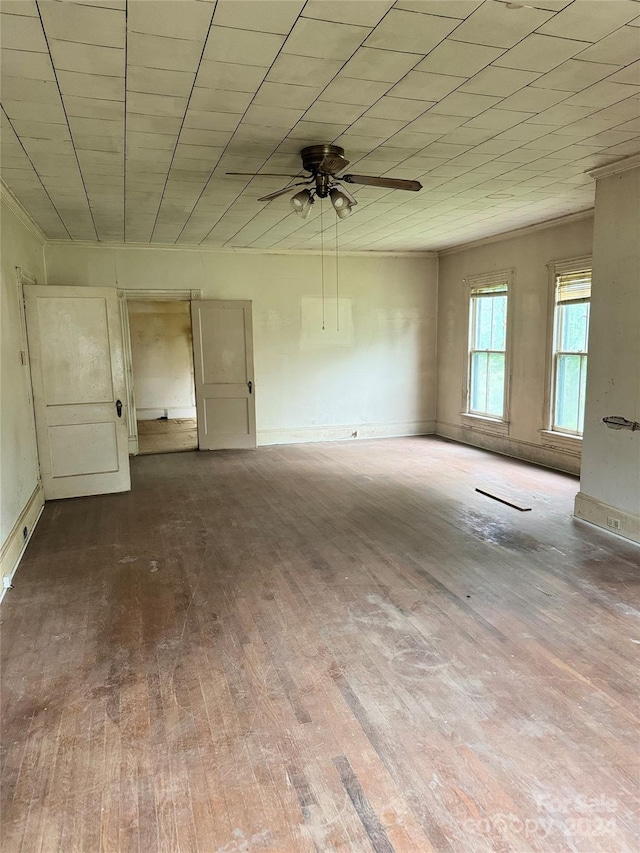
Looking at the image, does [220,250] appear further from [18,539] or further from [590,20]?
[590,20]

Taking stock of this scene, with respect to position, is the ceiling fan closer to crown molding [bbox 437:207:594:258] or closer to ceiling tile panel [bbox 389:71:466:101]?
ceiling tile panel [bbox 389:71:466:101]

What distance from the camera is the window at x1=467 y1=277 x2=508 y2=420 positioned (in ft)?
22.8

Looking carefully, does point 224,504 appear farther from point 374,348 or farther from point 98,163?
point 374,348

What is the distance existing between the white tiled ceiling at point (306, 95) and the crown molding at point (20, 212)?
0.09 metres

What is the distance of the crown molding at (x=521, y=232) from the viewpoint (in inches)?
219

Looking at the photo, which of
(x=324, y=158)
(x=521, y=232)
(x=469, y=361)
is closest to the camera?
(x=324, y=158)

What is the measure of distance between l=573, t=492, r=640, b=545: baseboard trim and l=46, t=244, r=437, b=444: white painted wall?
13.4 feet

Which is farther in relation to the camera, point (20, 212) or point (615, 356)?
point (20, 212)

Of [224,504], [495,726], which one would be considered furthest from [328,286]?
[495,726]

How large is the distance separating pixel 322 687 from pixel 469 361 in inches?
240

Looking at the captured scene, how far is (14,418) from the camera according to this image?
409 cm

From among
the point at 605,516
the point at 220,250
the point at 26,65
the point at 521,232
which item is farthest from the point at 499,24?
the point at 220,250

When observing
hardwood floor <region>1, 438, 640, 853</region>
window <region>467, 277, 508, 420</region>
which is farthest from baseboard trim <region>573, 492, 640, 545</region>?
window <region>467, 277, 508, 420</region>

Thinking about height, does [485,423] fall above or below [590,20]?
below
